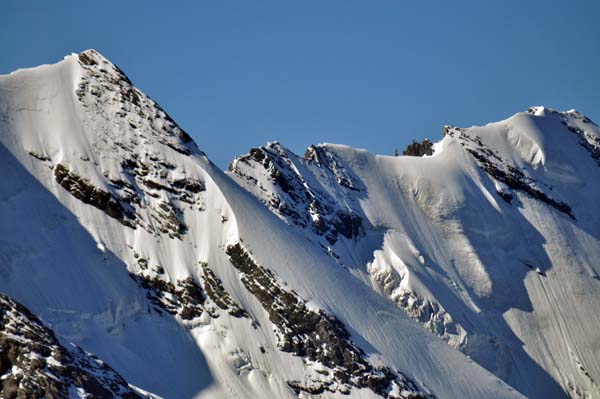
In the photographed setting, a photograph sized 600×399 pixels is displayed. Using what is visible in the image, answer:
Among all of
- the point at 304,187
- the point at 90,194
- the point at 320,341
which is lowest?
the point at 320,341

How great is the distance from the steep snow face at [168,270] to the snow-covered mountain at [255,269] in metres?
0.16

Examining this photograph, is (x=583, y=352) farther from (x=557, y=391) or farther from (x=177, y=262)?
(x=177, y=262)

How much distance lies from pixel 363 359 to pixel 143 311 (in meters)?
18.8

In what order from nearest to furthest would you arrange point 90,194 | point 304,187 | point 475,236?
point 90,194 < point 304,187 < point 475,236

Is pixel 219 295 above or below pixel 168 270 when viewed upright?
below

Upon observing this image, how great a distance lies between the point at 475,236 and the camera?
6280 inches

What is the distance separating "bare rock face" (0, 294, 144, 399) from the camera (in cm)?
6706

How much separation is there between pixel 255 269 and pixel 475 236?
4906 centimetres

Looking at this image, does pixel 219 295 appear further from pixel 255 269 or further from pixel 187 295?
pixel 255 269

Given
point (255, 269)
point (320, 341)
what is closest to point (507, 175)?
point (255, 269)

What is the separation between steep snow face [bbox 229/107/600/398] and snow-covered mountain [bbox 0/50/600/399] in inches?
10.5

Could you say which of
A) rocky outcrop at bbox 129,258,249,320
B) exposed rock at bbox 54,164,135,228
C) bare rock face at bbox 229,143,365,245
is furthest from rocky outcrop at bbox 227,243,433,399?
bare rock face at bbox 229,143,365,245

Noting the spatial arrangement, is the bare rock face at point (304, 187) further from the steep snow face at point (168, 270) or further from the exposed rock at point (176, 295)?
the exposed rock at point (176, 295)

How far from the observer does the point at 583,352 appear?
154 metres
